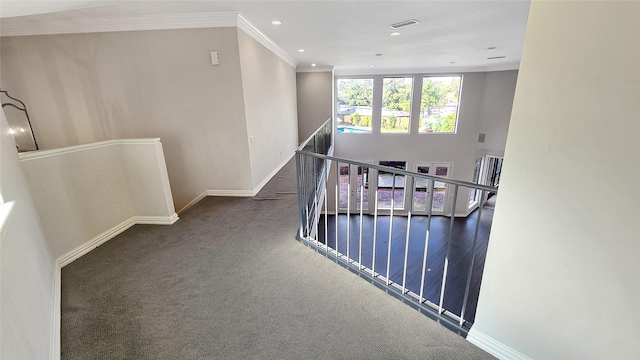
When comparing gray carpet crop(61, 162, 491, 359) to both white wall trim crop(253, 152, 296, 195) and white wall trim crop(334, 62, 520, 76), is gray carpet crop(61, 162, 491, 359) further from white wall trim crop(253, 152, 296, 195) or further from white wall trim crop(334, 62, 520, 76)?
white wall trim crop(334, 62, 520, 76)

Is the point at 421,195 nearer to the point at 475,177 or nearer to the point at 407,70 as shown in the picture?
the point at 475,177

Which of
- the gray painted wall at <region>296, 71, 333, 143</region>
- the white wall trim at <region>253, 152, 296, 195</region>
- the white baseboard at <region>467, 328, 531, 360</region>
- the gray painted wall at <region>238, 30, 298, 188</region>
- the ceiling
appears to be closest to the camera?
the white baseboard at <region>467, 328, 531, 360</region>

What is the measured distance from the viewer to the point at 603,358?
1156 millimetres

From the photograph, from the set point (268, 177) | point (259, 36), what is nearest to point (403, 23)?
point (259, 36)

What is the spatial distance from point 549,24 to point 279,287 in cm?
225

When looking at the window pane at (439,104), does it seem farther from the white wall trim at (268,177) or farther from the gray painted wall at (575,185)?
the gray painted wall at (575,185)

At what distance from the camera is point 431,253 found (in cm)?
717

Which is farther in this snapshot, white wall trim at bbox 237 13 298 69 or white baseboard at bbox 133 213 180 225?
white wall trim at bbox 237 13 298 69

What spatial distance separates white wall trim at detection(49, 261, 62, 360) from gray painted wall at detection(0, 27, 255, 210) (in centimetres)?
205

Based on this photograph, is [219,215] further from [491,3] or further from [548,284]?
[491,3]

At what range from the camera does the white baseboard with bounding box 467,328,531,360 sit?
1442mm

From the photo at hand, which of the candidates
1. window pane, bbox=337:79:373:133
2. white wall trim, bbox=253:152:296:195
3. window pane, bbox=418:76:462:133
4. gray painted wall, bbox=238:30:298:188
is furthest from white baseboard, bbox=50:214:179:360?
window pane, bbox=418:76:462:133

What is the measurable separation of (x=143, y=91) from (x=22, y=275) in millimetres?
3067

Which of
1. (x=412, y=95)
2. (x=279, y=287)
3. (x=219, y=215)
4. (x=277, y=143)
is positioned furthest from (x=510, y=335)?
(x=412, y=95)
